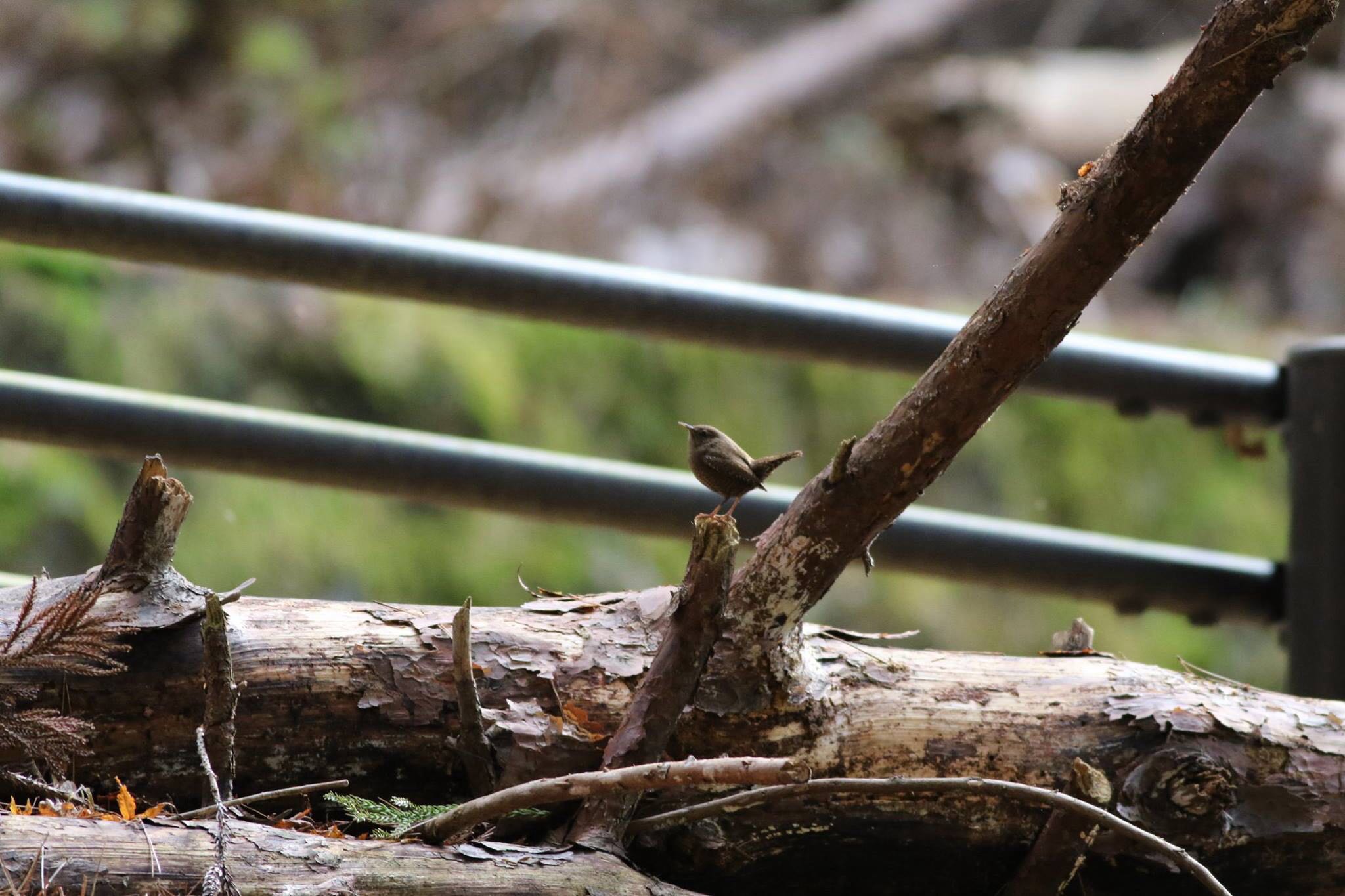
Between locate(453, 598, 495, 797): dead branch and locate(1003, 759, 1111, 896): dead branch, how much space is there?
0.52 m

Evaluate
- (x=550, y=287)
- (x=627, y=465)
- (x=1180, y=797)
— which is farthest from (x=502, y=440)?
(x=1180, y=797)

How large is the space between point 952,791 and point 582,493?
3.33ft

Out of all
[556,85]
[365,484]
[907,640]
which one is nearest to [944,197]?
[556,85]

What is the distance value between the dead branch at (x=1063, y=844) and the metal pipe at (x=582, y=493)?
84 cm

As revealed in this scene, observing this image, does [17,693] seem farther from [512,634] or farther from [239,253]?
[239,253]

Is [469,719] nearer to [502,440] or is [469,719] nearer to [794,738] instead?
[794,738]

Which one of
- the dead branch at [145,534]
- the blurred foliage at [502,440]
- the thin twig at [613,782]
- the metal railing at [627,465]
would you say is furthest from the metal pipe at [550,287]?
the blurred foliage at [502,440]

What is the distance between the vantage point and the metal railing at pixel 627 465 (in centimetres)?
184

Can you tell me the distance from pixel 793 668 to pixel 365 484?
3.13 feet

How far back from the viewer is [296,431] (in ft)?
6.31

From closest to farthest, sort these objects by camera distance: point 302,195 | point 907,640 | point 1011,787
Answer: point 1011,787
point 907,640
point 302,195

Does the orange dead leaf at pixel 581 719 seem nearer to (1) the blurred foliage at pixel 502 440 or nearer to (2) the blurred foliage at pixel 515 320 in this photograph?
(2) the blurred foliage at pixel 515 320

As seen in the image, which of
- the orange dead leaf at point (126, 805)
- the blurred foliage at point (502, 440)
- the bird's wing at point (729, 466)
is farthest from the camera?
the blurred foliage at point (502, 440)

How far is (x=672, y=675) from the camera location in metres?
1.12
